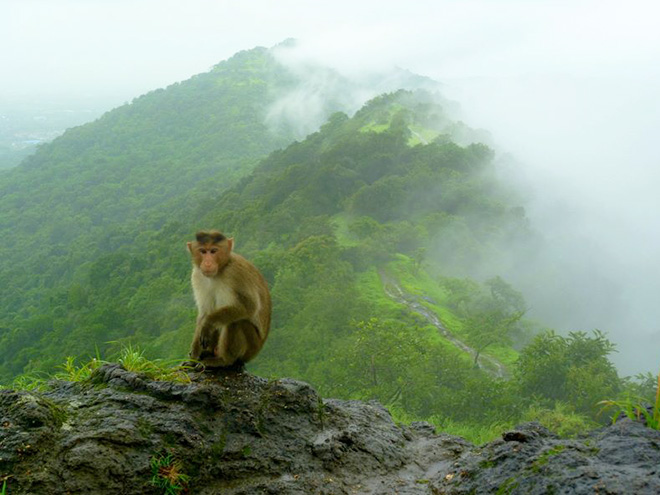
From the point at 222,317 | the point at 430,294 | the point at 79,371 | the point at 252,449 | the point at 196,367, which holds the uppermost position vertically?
the point at 430,294

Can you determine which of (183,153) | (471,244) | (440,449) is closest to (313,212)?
(471,244)

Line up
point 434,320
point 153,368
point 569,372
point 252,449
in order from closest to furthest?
1. point 252,449
2. point 153,368
3. point 569,372
4. point 434,320

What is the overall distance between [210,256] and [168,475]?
2.02 meters

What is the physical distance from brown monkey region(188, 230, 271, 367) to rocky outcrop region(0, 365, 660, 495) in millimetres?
284

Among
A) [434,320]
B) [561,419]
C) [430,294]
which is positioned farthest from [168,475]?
[430,294]

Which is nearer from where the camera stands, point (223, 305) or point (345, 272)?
point (223, 305)

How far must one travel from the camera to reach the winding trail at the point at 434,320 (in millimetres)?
30908

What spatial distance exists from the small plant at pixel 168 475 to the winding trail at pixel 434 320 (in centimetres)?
2822

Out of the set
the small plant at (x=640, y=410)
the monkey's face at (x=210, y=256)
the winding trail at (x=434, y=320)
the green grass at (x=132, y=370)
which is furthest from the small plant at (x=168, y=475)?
the winding trail at (x=434, y=320)

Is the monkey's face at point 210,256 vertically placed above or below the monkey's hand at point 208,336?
above

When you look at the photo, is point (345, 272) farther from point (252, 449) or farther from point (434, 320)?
point (252, 449)

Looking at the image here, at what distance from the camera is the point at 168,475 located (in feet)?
13.4

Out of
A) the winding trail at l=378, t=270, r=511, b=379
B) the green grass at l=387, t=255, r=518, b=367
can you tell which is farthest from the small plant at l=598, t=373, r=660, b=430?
the green grass at l=387, t=255, r=518, b=367

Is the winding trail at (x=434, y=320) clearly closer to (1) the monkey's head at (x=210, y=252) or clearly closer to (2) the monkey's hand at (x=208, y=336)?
(2) the monkey's hand at (x=208, y=336)
